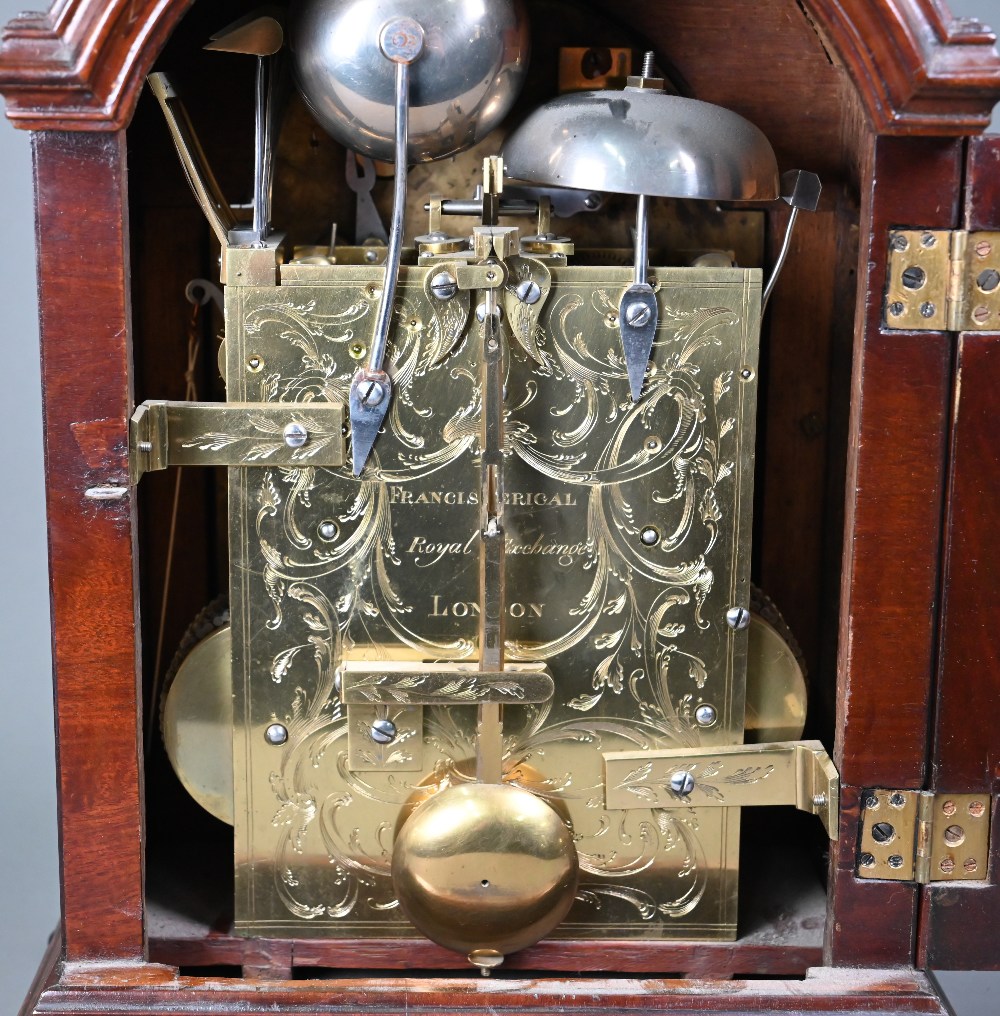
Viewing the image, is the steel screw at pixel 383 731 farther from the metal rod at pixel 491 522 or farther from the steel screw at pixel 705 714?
the steel screw at pixel 705 714

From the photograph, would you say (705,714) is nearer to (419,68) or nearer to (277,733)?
(277,733)

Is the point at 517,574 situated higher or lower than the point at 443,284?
lower

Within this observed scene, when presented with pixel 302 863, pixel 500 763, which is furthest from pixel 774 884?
pixel 302 863

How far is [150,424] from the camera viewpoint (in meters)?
1.26

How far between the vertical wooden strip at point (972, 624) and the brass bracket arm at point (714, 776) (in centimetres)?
12


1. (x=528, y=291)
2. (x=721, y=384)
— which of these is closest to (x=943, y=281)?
(x=721, y=384)

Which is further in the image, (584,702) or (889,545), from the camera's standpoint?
(584,702)

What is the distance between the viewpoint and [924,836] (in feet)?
4.20

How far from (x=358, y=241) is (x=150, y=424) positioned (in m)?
0.33

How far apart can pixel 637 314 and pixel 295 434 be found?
0.29 m

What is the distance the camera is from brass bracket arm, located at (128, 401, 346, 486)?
50.4 inches

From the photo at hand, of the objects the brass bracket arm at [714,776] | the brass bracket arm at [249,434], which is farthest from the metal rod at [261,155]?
the brass bracket arm at [714,776]

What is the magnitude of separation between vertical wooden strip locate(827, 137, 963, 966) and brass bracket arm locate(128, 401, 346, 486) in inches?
16.5

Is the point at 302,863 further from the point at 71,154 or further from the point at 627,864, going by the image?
the point at 71,154
